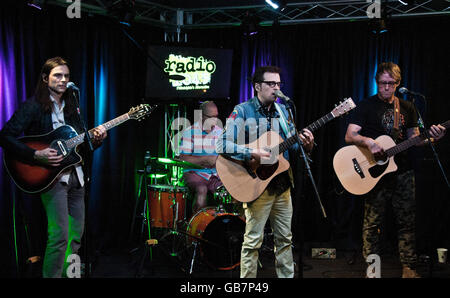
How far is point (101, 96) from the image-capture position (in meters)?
6.35

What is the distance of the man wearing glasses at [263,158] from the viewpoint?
12.5ft

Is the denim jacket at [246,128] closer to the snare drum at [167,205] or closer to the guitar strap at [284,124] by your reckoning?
the guitar strap at [284,124]

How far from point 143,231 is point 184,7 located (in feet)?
12.2

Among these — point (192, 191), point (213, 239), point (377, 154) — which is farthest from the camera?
point (192, 191)

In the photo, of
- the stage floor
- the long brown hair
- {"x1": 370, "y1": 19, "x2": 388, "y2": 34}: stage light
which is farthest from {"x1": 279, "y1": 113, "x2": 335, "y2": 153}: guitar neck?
{"x1": 370, "y1": 19, "x2": 388, "y2": 34}: stage light

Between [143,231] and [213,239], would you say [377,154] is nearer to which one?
[213,239]

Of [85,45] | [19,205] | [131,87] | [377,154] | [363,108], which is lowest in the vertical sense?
[19,205]

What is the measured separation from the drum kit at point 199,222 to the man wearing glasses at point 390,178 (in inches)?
64.1

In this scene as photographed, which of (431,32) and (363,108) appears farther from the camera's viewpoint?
(431,32)

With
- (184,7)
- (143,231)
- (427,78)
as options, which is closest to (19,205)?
(143,231)

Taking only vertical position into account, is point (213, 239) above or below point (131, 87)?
below

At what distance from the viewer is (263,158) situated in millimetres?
3898

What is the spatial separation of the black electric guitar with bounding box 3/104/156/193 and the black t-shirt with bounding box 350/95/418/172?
10.2 ft

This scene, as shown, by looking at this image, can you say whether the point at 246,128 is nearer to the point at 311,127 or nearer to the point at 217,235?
the point at 311,127
